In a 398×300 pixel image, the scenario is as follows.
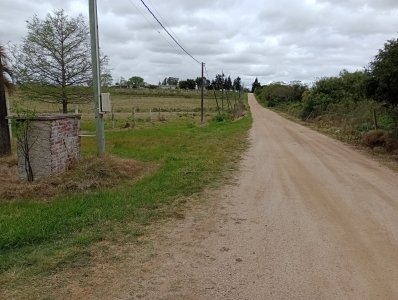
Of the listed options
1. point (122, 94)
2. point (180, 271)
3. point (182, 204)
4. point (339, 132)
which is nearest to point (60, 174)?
point (182, 204)

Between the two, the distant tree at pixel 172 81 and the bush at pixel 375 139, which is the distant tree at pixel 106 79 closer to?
the bush at pixel 375 139

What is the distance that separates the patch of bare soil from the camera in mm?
8496

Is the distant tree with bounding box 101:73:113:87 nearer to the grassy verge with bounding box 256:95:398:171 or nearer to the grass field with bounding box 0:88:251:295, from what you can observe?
the grassy verge with bounding box 256:95:398:171

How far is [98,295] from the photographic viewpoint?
4.15 m

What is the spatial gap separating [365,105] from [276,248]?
2238cm

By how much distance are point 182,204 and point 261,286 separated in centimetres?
373

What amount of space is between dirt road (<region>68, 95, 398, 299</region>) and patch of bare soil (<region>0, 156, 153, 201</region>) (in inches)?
97.6

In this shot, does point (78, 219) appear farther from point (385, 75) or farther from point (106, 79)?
point (106, 79)

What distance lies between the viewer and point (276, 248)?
5.58 metres

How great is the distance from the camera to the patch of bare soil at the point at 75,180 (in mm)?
8496

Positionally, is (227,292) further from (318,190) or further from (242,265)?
(318,190)

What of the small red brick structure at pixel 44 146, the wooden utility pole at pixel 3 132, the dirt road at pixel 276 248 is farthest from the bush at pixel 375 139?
the wooden utility pole at pixel 3 132

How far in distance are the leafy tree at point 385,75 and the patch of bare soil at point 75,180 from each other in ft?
31.0

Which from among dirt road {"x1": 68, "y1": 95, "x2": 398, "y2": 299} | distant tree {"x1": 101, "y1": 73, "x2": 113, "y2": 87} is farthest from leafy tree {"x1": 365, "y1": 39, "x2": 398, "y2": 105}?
distant tree {"x1": 101, "y1": 73, "x2": 113, "y2": 87}
